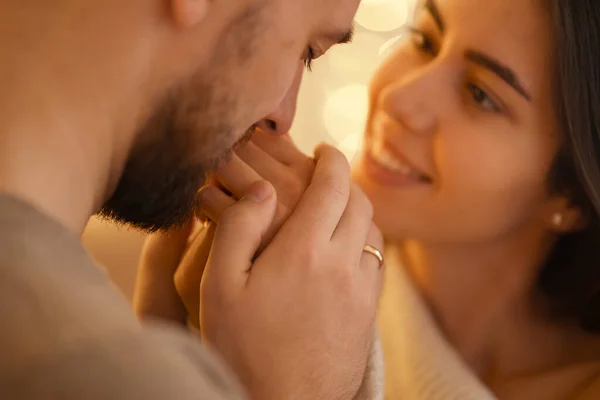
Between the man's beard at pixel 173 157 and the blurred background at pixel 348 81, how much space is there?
871mm

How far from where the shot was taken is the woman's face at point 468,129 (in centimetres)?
82

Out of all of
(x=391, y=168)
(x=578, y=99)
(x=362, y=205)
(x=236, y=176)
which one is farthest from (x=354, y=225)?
(x=578, y=99)

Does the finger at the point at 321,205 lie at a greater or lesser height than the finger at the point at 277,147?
lesser

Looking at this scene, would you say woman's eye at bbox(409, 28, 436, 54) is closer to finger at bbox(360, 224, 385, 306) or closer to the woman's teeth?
the woman's teeth

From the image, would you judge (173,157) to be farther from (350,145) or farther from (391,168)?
(350,145)

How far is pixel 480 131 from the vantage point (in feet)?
2.79

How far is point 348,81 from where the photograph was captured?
1.52 metres

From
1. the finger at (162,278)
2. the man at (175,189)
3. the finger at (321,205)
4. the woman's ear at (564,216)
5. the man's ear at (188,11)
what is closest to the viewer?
the man at (175,189)

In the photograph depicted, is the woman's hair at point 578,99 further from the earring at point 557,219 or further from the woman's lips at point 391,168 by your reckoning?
the woman's lips at point 391,168

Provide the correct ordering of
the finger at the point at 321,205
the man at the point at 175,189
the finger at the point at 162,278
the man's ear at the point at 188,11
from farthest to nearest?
the finger at the point at 162,278
the finger at the point at 321,205
the man's ear at the point at 188,11
the man at the point at 175,189

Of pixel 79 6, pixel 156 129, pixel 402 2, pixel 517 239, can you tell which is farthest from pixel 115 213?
pixel 402 2

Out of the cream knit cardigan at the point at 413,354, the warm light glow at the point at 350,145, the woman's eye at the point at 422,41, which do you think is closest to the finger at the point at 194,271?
the cream knit cardigan at the point at 413,354

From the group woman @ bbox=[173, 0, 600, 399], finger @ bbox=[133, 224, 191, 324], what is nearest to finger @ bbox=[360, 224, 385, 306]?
woman @ bbox=[173, 0, 600, 399]

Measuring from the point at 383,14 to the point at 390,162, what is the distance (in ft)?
2.18
